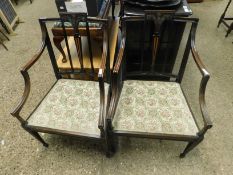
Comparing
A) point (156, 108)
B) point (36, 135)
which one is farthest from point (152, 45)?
point (36, 135)

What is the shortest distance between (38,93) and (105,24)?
1061 mm

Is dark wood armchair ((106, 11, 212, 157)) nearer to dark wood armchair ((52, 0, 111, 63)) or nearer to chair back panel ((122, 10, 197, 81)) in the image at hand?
chair back panel ((122, 10, 197, 81))

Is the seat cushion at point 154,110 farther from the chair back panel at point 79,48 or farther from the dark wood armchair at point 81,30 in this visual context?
the dark wood armchair at point 81,30

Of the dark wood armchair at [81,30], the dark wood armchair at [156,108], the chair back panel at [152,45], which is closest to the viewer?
the dark wood armchair at [156,108]

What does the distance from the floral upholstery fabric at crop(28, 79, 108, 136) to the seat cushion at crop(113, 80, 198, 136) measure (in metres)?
0.16

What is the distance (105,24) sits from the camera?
1086mm

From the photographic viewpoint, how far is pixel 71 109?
1.18 m

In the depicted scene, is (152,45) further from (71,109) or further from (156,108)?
(71,109)

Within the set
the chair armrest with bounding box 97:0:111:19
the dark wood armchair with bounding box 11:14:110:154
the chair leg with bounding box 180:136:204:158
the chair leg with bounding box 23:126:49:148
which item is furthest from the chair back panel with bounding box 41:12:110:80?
the chair leg with bounding box 180:136:204:158

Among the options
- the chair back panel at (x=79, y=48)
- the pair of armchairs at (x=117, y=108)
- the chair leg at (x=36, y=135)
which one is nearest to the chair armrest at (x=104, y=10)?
the chair back panel at (x=79, y=48)

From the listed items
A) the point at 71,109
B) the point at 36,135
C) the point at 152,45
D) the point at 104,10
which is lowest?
the point at 36,135

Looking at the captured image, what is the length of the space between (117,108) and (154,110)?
23 cm

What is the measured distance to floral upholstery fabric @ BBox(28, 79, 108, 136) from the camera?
111 centimetres

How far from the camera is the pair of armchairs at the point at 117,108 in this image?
3.42ft
